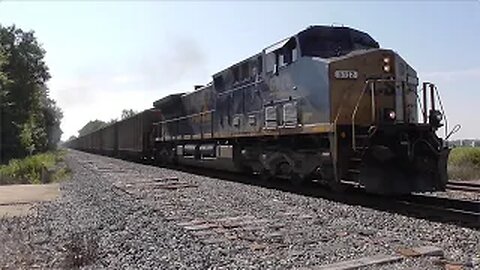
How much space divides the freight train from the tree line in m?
21.6

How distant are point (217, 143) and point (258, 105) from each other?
13.4 ft

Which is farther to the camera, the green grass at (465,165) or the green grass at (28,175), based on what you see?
the green grass at (28,175)

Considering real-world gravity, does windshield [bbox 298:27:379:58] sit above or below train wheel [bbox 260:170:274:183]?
above

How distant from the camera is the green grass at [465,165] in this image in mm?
17359

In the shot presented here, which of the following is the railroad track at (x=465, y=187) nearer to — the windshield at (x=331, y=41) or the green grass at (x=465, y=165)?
the windshield at (x=331, y=41)

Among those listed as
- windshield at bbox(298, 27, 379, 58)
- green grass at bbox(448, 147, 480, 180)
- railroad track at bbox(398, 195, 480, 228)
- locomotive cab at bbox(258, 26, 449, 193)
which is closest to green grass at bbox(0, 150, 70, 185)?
locomotive cab at bbox(258, 26, 449, 193)

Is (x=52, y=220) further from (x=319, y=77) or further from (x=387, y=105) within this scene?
(x=387, y=105)

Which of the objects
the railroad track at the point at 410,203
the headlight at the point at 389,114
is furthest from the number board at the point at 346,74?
the railroad track at the point at 410,203

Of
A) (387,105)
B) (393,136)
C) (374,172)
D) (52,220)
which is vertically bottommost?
(52,220)

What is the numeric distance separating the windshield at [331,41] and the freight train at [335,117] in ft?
0.07

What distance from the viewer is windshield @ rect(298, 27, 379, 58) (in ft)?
35.8

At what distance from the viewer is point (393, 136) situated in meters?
9.39

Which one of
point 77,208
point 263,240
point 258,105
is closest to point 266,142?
point 258,105

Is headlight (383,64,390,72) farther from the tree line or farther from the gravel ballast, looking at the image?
the tree line
